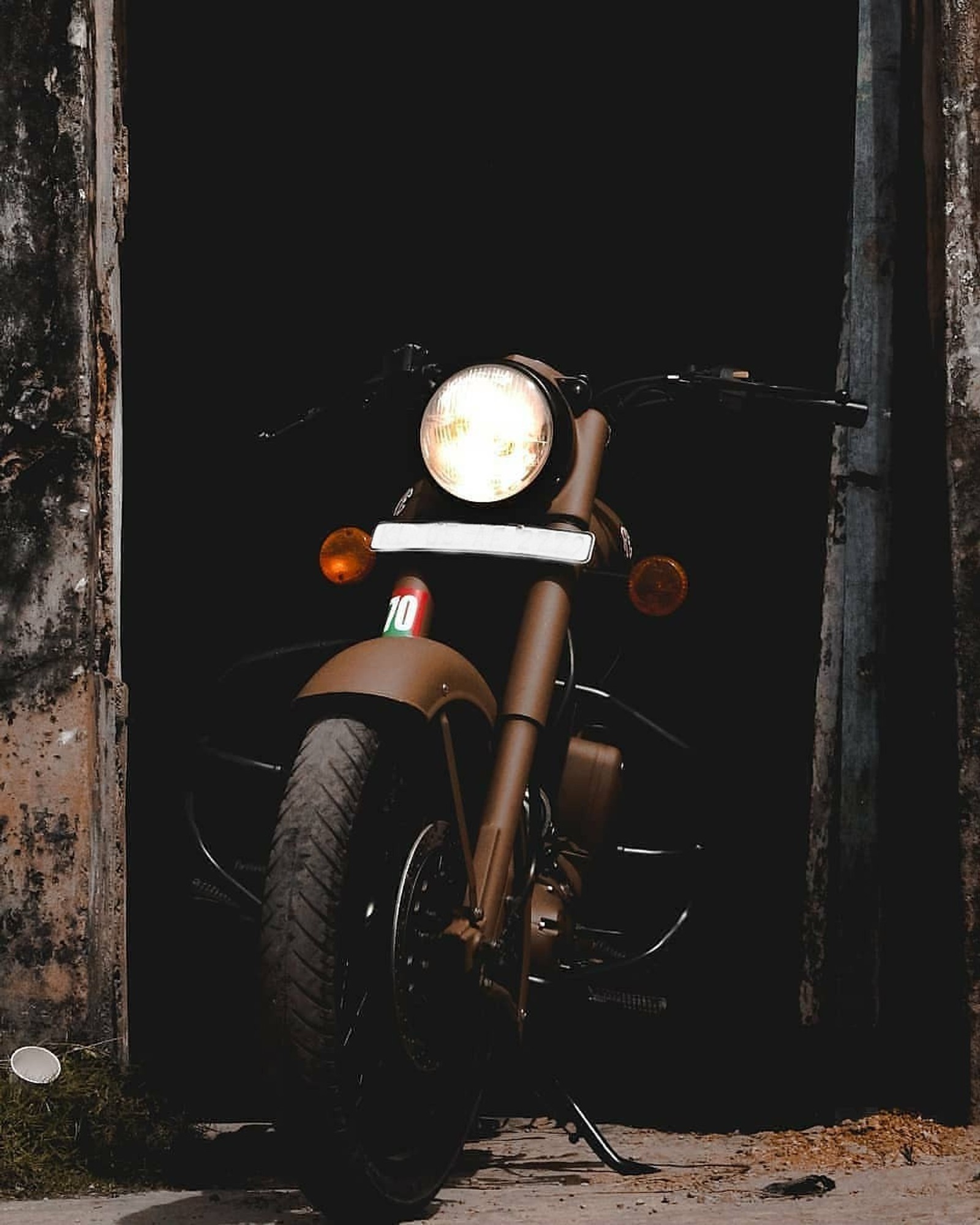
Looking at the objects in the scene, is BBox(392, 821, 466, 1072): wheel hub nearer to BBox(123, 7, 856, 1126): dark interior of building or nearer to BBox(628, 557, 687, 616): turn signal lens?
BBox(628, 557, 687, 616): turn signal lens

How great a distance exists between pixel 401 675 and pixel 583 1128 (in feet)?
3.25

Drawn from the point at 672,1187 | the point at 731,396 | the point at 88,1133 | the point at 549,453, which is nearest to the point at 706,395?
the point at 731,396

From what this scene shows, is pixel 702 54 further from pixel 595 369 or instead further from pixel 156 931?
pixel 156 931

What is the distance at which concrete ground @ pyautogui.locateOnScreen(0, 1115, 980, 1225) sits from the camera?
2.18m

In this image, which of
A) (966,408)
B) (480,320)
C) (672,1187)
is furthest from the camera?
(480,320)

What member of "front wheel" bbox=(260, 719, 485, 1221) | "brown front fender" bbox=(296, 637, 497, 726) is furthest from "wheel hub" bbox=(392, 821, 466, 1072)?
"brown front fender" bbox=(296, 637, 497, 726)

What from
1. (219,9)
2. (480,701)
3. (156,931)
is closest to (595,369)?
(219,9)

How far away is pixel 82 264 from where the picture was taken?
2910mm

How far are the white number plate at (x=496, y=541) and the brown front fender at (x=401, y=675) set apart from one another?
175 mm

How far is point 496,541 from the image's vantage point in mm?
2291

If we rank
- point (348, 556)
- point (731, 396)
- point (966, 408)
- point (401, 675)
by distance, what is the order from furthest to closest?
1. point (966, 408)
2. point (731, 396)
3. point (348, 556)
4. point (401, 675)

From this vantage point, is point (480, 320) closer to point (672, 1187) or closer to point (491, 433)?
point (491, 433)

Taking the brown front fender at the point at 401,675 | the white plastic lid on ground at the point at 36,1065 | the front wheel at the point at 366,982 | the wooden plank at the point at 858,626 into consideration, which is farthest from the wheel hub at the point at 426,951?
the wooden plank at the point at 858,626

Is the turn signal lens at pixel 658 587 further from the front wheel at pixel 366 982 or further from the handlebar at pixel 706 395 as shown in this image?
the front wheel at pixel 366 982
